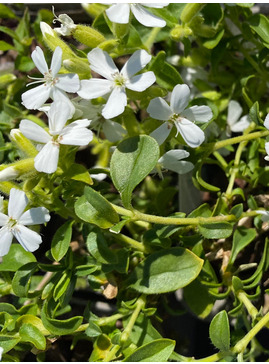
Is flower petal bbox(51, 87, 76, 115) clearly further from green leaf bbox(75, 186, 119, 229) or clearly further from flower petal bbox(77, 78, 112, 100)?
green leaf bbox(75, 186, 119, 229)

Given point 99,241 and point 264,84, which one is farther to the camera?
point 264,84

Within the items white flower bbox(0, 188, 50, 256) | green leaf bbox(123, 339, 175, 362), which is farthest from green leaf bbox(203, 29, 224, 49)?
green leaf bbox(123, 339, 175, 362)

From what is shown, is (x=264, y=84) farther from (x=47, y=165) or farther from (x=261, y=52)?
(x=47, y=165)

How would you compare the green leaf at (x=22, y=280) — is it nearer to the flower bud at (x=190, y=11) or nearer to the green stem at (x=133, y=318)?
the green stem at (x=133, y=318)

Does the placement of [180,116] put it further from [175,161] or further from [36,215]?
[36,215]

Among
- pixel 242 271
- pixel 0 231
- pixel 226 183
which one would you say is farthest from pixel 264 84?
pixel 0 231
